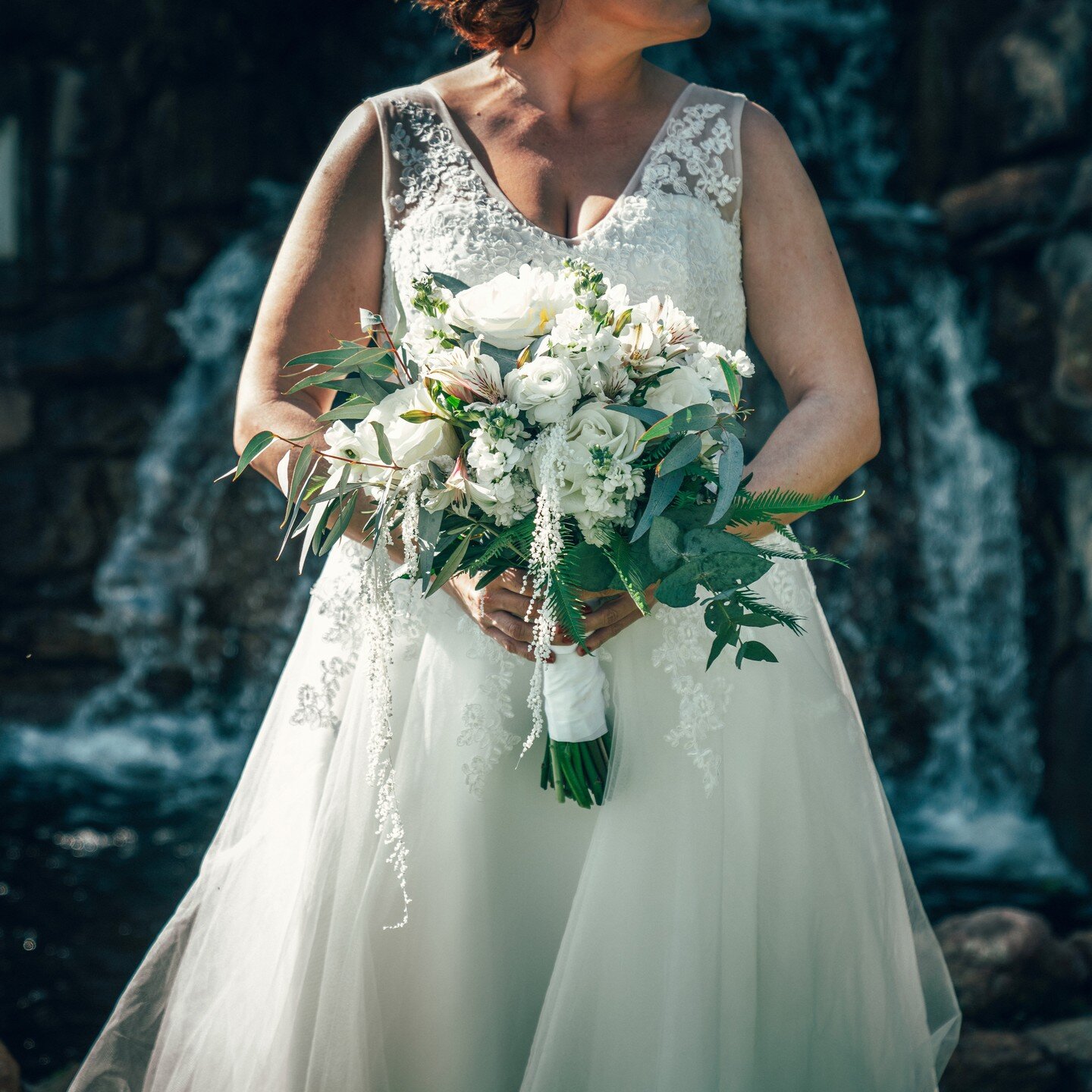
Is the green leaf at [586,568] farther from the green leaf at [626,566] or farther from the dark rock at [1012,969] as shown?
the dark rock at [1012,969]

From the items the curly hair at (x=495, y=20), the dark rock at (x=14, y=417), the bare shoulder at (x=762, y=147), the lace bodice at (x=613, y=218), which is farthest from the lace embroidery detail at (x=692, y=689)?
the dark rock at (x=14, y=417)

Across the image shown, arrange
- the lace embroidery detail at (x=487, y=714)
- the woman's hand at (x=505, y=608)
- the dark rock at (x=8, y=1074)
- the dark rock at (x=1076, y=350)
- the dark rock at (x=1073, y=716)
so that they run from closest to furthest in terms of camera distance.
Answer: the woman's hand at (x=505, y=608)
the lace embroidery detail at (x=487, y=714)
the dark rock at (x=8, y=1074)
the dark rock at (x=1076, y=350)
the dark rock at (x=1073, y=716)

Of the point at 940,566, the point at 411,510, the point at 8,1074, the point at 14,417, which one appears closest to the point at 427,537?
the point at 411,510

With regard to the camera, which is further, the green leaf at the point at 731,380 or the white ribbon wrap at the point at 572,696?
the white ribbon wrap at the point at 572,696

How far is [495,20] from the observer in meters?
2.07

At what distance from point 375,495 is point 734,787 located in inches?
29.2

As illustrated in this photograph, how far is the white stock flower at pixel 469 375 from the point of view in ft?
5.00

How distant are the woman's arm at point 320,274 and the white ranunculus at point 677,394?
65cm

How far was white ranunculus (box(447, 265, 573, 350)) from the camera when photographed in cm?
155

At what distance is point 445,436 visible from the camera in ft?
5.09

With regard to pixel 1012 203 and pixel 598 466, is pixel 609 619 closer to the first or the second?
pixel 598 466

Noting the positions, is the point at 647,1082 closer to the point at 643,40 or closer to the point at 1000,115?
the point at 643,40

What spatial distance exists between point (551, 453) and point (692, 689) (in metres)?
0.48

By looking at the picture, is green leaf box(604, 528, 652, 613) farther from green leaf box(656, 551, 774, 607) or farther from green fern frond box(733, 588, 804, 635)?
green fern frond box(733, 588, 804, 635)
